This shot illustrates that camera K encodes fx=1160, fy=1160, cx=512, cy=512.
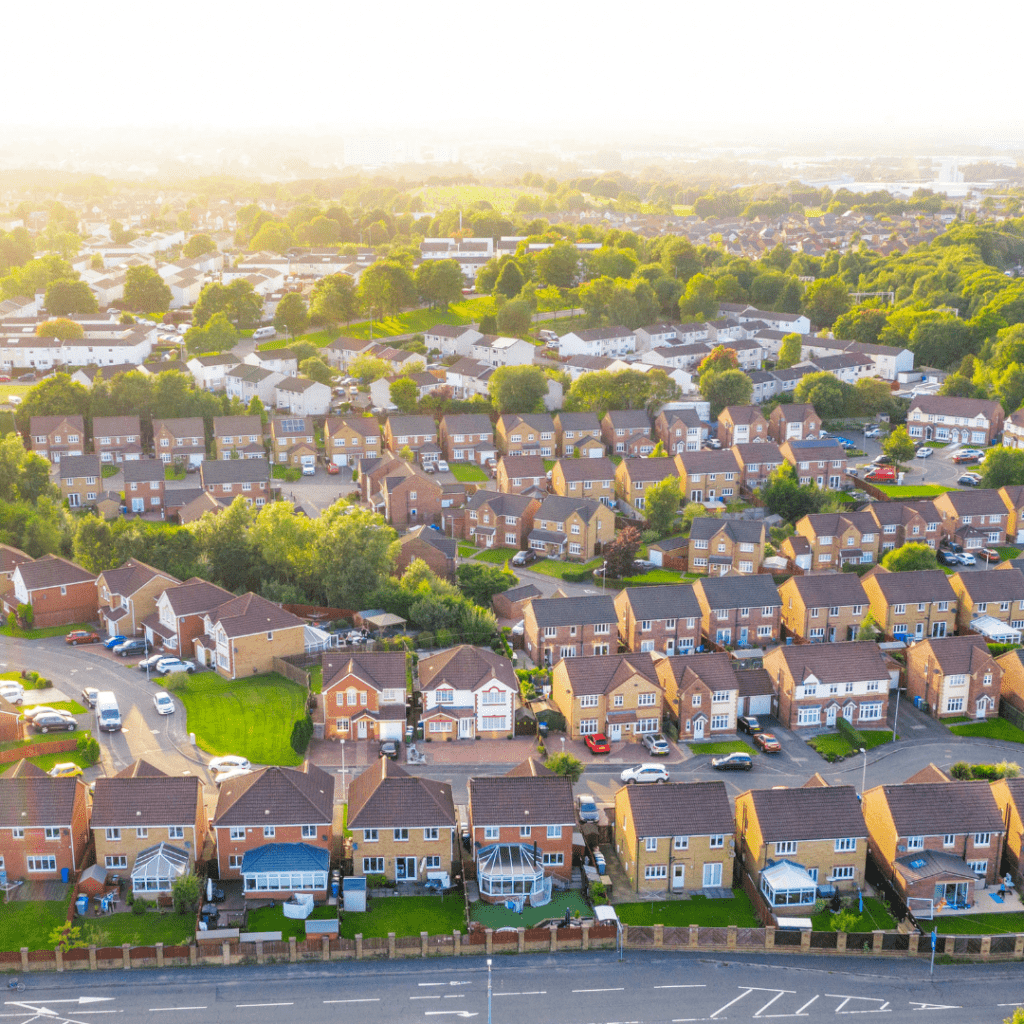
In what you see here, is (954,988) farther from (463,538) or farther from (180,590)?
(463,538)

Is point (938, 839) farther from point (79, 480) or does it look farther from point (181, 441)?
point (181, 441)

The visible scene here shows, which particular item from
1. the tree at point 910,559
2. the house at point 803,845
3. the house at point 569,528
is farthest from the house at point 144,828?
the tree at point 910,559

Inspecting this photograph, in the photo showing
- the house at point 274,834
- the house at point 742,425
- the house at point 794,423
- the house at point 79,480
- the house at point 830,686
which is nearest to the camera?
the house at point 274,834

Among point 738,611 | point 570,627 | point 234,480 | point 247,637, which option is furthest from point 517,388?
point 247,637

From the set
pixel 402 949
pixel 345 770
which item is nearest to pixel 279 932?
pixel 402 949

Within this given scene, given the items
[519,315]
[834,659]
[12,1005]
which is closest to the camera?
[12,1005]

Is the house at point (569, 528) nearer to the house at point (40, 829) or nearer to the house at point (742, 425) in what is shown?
the house at point (742, 425)
